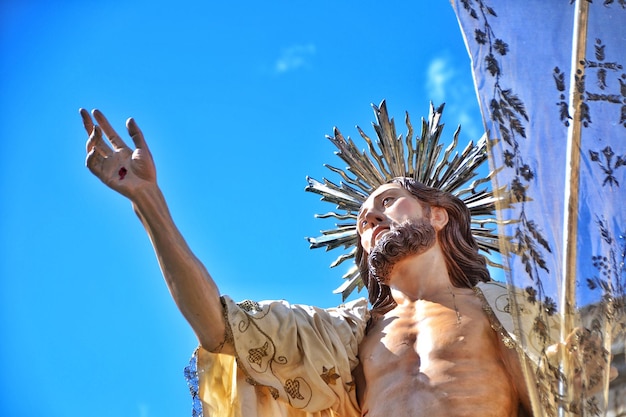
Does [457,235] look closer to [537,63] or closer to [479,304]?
[479,304]

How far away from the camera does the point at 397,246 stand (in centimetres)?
546

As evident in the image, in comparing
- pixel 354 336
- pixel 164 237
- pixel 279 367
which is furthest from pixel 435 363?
pixel 164 237

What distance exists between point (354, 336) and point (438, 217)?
702mm

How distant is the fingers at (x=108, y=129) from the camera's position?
17.1 feet

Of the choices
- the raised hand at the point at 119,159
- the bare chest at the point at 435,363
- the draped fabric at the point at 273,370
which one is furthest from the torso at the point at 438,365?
the raised hand at the point at 119,159

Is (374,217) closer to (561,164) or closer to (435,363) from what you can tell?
(435,363)

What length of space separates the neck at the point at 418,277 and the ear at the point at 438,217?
0.52ft

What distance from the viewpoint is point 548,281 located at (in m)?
4.42

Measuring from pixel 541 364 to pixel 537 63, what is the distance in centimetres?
124

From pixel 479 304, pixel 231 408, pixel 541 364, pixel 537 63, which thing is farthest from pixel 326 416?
pixel 537 63

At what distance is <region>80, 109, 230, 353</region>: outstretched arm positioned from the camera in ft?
16.2

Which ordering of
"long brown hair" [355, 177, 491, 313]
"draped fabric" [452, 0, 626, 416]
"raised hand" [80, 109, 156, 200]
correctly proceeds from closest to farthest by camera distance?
"draped fabric" [452, 0, 626, 416] < "raised hand" [80, 109, 156, 200] < "long brown hair" [355, 177, 491, 313]

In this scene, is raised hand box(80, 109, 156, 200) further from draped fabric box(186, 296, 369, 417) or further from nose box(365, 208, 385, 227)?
nose box(365, 208, 385, 227)

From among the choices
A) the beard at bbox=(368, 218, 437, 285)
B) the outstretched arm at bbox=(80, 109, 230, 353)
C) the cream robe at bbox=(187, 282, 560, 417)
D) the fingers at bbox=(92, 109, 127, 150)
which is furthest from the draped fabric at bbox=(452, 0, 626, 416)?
the fingers at bbox=(92, 109, 127, 150)
